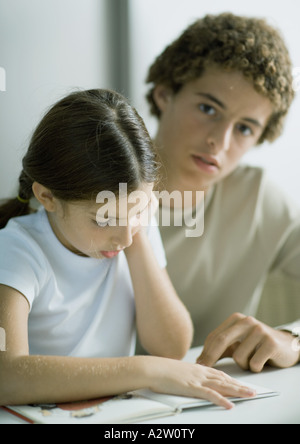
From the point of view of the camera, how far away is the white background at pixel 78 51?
1.12 meters

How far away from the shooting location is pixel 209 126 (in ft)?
3.77

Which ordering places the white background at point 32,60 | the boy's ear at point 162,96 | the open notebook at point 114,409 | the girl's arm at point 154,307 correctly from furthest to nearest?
the boy's ear at point 162,96
the white background at point 32,60
the girl's arm at point 154,307
the open notebook at point 114,409

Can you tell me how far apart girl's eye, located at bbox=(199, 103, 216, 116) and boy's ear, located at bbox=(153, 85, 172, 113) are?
0.13 m

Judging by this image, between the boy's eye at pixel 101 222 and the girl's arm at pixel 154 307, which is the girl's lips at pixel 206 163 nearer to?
the girl's arm at pixel 154 307

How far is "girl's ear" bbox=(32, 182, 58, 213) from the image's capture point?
31.5 inches

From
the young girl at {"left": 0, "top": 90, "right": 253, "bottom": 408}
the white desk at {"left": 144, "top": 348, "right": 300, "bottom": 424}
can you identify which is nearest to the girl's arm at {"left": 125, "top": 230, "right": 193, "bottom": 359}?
the young girl at {"left": 0, "top": 90, "right": 253, "bottom": 408}

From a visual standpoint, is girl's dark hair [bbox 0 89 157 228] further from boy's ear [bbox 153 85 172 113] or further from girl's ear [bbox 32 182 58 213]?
boy's ear [bbox 153 85 172 113]

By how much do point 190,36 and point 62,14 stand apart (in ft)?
0.98

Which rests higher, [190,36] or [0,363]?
[190,36]

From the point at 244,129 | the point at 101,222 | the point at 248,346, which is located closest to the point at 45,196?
the point at 101,222

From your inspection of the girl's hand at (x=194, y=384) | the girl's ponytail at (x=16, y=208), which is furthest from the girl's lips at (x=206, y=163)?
the girl's hand at (x=194, y=384)

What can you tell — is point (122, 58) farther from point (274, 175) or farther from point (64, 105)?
point (64, 105)

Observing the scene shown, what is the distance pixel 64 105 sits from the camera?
776 mm
